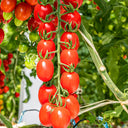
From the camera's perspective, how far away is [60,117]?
1.14 feet

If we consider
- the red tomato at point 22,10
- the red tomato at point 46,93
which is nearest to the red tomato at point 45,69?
the red tomato at point 46,93

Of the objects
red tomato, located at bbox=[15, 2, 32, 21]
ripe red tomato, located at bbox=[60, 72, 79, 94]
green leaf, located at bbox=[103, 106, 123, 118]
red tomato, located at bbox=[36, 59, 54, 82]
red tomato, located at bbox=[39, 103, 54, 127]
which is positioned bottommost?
green leaf, located at bbox=[103, 106, 123, 118]

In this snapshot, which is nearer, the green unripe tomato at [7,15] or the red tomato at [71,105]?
the red tomato at [71,105]

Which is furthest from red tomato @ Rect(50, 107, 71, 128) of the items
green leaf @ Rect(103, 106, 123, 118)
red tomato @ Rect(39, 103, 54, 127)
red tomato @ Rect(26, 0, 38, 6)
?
red tomato @ Rect(26, 0, 38, 6)

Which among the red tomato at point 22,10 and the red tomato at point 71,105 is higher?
the red tomato at point 22,10

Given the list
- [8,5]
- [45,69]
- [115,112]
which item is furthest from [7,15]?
[115,112]

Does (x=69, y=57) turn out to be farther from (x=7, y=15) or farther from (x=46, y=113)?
(x=7, y=15)

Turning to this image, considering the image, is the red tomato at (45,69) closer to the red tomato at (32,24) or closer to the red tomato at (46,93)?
the red tomato at (46,93)

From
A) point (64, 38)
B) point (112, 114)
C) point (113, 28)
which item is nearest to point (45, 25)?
point (64, 38)

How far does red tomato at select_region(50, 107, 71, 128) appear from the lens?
0.35m

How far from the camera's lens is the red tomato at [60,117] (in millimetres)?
350

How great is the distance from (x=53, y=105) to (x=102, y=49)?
493 millimetres

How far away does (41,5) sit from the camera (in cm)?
43

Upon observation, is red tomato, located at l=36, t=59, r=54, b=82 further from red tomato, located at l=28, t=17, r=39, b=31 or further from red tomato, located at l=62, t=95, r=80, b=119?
red tomato, located at l=28, t=17, r=39, b=31
